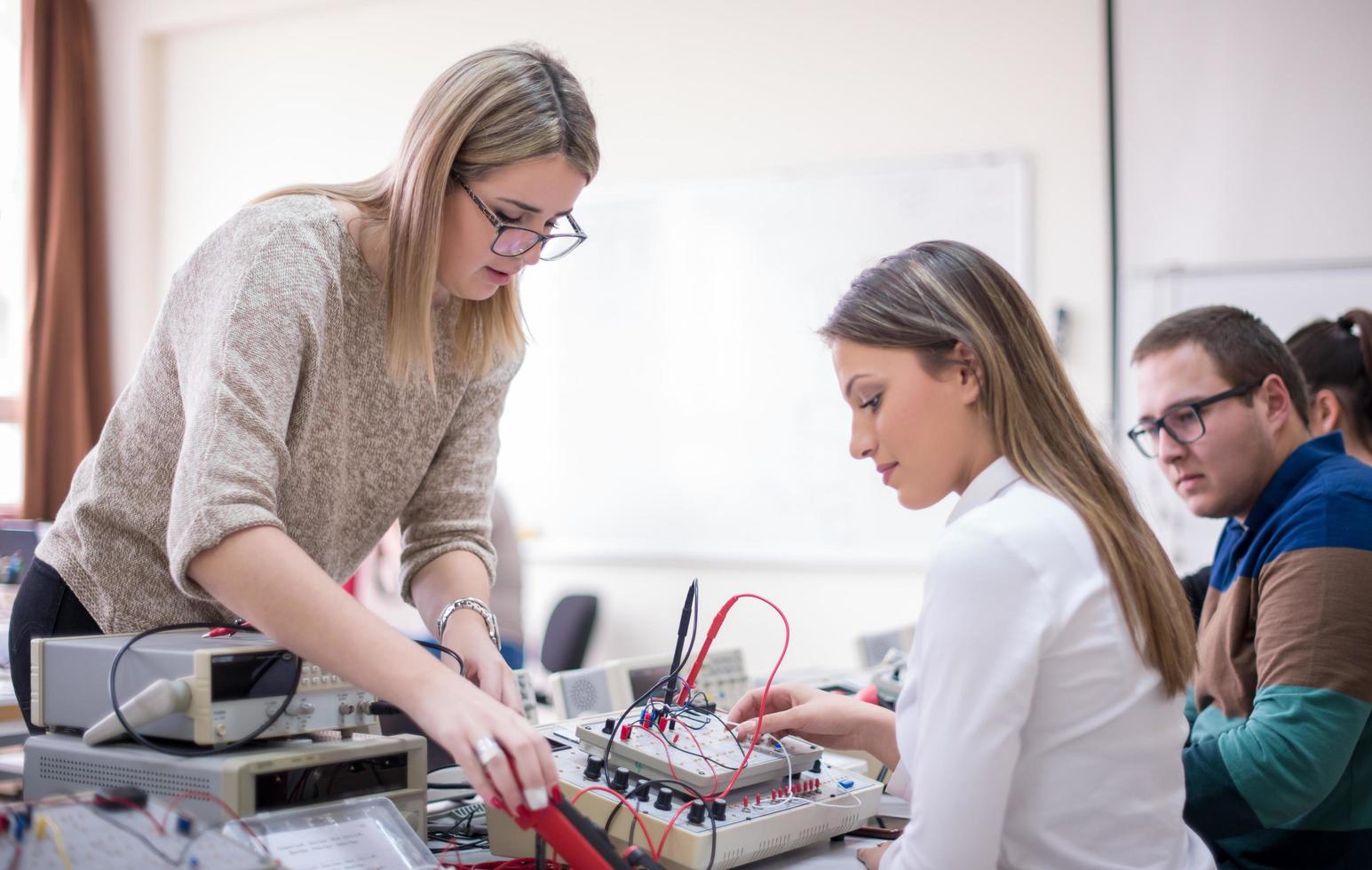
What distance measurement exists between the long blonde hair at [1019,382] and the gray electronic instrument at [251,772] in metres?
0.68

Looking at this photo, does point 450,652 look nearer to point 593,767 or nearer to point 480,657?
point 480,657

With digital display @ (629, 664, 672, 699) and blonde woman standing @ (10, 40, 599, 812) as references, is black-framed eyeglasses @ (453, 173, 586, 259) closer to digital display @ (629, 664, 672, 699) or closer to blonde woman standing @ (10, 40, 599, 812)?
blonde woman standing @ (10, 40, 599, 812)

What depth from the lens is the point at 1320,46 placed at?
129 inches

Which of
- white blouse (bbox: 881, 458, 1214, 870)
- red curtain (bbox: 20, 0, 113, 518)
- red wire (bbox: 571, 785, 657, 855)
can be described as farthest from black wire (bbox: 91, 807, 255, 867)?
red curtain (bbox: 20, 0, 113, 518)

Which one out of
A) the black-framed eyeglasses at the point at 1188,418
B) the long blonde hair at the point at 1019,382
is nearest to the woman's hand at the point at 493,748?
the long blonde hair at the point at 1019,382

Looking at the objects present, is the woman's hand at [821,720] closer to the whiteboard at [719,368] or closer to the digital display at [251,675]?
the digital display at [251,675]

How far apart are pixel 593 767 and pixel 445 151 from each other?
0.72 meters

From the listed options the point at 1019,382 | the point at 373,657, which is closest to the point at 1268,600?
the point at 1019,382

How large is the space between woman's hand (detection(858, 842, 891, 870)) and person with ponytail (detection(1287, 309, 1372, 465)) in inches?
56.0

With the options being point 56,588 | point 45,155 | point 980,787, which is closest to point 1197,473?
point 980,787

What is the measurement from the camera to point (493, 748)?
926 millimetres

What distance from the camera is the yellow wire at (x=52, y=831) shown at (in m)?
0.83

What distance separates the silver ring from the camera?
0.92 m

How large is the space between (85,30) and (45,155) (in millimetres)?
608
